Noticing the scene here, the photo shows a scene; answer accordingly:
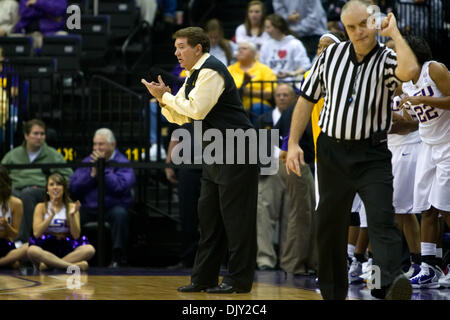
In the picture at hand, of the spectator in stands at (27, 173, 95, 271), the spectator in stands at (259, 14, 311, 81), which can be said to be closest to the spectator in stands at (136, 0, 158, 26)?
the spectator in stands at (259, 14, 311, 81)

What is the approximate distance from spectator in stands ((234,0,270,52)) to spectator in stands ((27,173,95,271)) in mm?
4443

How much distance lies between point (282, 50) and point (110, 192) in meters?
3.50

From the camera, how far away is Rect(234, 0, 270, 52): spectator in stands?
13242mm

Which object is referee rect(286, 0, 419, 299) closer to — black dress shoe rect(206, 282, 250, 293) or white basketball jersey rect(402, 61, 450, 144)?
black dress shoe rect(206, 282, 250, 293)

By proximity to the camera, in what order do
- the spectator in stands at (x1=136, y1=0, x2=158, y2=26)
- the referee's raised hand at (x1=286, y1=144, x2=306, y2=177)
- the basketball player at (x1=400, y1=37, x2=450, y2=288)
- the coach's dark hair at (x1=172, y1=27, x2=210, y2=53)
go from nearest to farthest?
the referee's raised hand at (x1=286, y1=144, x2=306, y2=177) < the coach's dark hair at (x1=172, y1=27, x2=210, y2=53) < the basketball player at (x1=400, y1=37, x2=450, y2=288) < the spectator in stands at (x1=136, y1=0, x2=158, y2=26)

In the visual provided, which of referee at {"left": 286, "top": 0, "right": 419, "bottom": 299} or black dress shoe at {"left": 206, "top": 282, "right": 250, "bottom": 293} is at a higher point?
referee at {"left": 286, "top": 0, "right": 419, "bottom": 299}

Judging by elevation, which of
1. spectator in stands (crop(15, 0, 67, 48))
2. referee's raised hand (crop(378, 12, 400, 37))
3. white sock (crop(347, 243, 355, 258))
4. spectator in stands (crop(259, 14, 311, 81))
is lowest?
white sock (crop(347, 243, 355, 258))

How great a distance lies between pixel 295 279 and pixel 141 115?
3.29m

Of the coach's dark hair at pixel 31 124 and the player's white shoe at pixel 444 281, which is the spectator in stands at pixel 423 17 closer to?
the coach's dark hair at pixel 31 124

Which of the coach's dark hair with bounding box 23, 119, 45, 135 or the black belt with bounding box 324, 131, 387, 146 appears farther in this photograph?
the coach's dark hair with bounding box 23, 119, 45, 135

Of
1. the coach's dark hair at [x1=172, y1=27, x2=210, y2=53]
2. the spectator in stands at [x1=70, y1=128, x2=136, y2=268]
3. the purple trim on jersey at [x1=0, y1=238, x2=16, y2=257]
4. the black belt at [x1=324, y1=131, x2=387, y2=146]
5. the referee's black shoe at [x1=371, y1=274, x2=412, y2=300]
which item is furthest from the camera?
the spectator in stands at [x1=70, y1=128, x2=136, y2=268]

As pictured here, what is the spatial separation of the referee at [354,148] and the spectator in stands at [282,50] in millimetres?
6610
